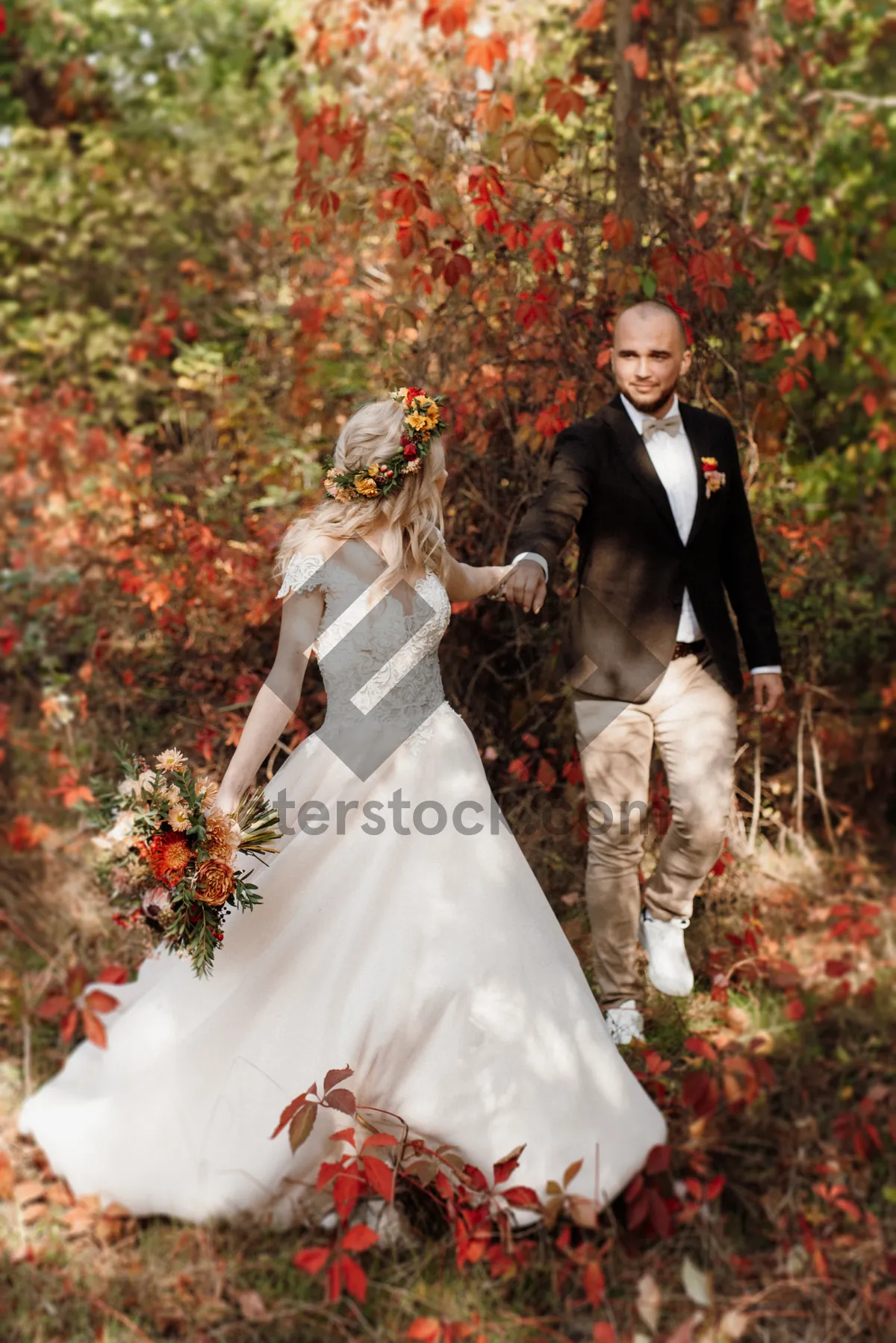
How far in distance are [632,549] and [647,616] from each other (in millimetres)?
214

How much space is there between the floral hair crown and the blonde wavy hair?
17mm

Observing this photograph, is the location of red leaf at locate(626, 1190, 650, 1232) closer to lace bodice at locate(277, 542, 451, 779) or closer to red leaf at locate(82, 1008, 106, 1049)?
lace bodice at locate(277, 542, 451, 779)

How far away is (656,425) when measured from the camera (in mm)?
3564

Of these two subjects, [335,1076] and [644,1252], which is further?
[644,1252]

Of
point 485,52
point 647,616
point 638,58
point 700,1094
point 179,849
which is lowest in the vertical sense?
point 700,1094

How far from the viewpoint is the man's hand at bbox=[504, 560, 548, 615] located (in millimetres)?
3211

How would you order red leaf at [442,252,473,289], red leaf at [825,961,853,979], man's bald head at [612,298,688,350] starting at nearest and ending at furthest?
man's bald head at [612,298,688,350]
red leaf at [825,961,853,979]
red leaf at [442,252,473,289]

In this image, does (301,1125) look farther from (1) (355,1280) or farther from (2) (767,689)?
(2) (767,689)

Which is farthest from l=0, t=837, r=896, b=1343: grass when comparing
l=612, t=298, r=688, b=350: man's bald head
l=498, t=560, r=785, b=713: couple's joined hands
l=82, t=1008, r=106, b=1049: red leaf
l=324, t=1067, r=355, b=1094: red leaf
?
l=612, t=298, r=688, b=350: man's bald head

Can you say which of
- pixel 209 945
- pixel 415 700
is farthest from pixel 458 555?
pixel 209 945

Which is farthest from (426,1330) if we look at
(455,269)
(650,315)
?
(455,269)

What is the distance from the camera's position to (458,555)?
5.15 m

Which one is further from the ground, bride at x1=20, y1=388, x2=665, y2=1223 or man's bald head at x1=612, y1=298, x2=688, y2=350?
man's bald head at x1=612, y1=298, x2=688, y2=350

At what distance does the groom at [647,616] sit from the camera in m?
3.54
